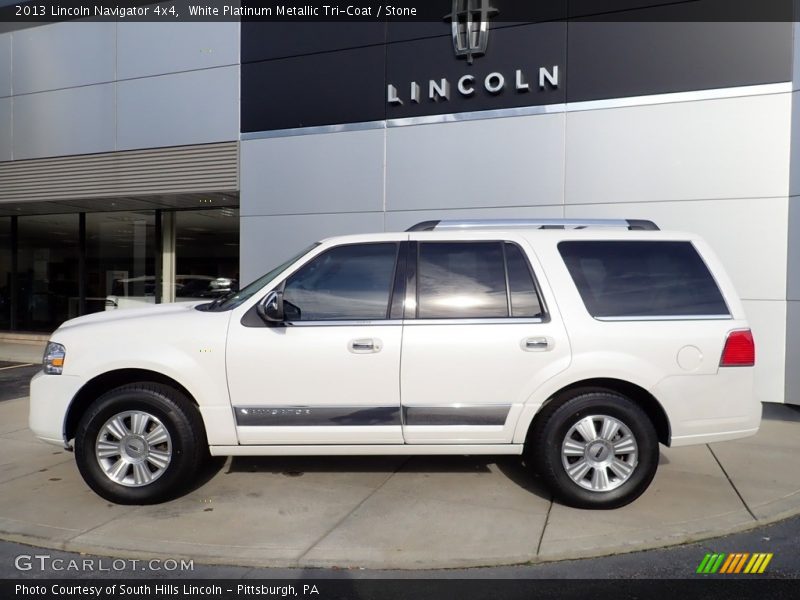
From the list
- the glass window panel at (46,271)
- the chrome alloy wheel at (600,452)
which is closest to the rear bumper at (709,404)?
the chrome alloy wheel at (600,452)

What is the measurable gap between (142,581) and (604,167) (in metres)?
7.32

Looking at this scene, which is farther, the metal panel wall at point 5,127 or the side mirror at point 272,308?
the metal panel wall at point 5,127

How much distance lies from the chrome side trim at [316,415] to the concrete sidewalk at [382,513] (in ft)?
2.05

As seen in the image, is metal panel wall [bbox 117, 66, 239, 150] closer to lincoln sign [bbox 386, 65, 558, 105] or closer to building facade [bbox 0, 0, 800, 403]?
building facade [bbox 0, 0, 800, 403]

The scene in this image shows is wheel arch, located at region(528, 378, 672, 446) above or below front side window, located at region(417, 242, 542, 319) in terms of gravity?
below

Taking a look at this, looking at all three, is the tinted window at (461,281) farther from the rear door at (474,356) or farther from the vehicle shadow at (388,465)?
the vehicle shadow at (388,465)

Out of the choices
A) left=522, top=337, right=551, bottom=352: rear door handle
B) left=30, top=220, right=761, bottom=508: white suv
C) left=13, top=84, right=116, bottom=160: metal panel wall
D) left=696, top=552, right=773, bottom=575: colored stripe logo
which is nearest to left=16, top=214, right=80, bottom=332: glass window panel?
left=13, top=84, right=116, bottom=160: metal panel wall

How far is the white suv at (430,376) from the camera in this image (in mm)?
4277

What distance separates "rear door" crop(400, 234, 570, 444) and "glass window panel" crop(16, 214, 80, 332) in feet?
41.0

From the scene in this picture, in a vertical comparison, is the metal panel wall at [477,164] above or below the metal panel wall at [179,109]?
below

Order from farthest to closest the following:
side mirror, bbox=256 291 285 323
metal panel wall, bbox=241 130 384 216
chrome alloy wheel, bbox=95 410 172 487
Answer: metal panel wall, bbox=241 130 384 216
chrome alloy wheel, bbox=95 410 172 487
side mirror, bbox=256 291 285 323

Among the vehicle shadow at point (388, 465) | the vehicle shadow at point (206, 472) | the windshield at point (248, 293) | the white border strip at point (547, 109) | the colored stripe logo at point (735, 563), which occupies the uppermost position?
the white border strip at point (547, 109)

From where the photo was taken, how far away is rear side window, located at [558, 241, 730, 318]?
14.4 ft
